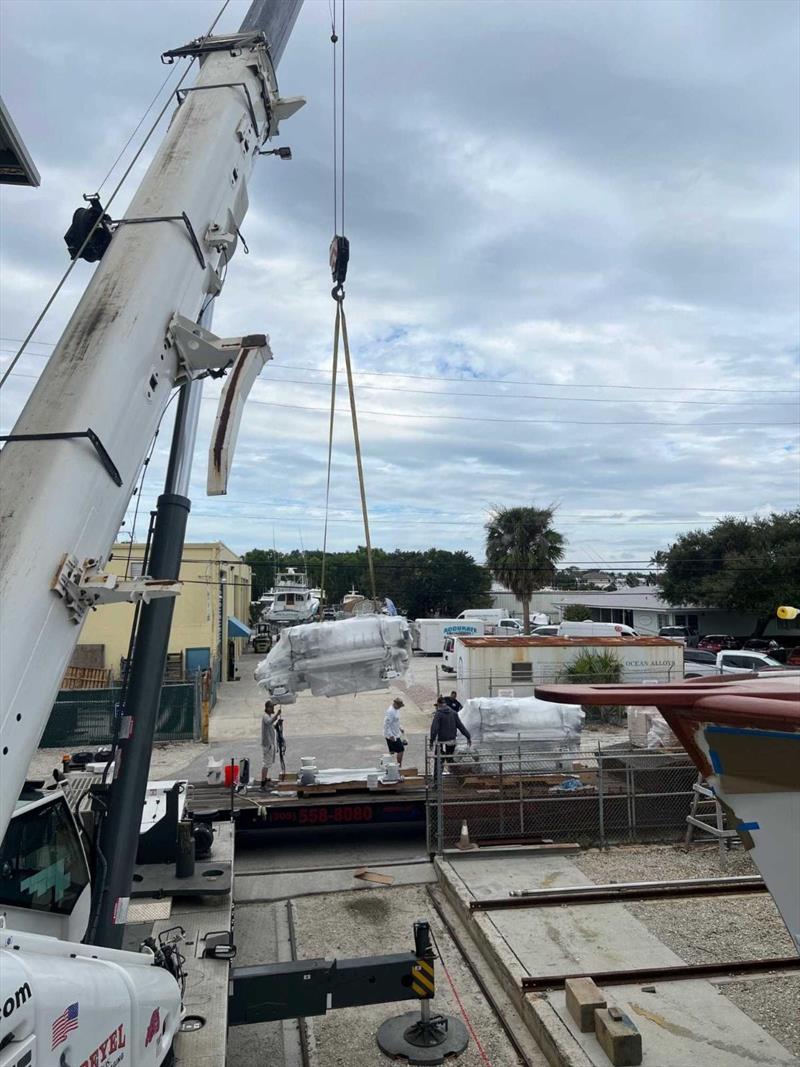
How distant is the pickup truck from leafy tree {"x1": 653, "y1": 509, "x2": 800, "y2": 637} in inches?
476

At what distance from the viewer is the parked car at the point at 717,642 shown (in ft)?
125

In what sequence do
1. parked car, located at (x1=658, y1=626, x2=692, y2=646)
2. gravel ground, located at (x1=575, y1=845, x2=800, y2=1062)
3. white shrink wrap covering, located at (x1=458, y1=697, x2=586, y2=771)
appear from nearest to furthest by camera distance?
gravel ground, located at (x1=575, y1=845, x2=800, y2=1062)
white shrink wrap covering, located at (x1=458, y1=697, x2=586, y2=771)
parked car, located at (x1=658, y1=626, x2=692, y2=646)

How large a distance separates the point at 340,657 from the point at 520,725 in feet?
16.5

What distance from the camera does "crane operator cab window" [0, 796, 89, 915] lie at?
3904mm

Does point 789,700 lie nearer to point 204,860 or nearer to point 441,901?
point 204,860

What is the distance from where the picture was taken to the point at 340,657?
29.0 ft

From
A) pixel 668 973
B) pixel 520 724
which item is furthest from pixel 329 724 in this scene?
pixel 668 973

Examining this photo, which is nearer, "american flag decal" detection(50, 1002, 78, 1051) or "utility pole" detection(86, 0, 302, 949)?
"american flag decal" detection(50, 1002, 78, 1051)

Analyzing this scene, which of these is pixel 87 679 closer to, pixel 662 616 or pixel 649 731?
pixel 649 731

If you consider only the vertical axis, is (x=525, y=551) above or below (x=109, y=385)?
above

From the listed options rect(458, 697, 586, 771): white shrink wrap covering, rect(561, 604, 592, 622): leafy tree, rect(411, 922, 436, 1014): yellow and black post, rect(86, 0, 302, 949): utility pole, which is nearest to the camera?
rect(86, 0, 302, 949): utility pole

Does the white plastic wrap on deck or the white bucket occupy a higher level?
the white plastic wrap on deck

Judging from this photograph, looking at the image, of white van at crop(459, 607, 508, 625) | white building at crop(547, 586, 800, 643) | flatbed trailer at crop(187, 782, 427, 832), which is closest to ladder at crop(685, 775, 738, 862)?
flatbed trailer at crop(187, 782, 427, 832)

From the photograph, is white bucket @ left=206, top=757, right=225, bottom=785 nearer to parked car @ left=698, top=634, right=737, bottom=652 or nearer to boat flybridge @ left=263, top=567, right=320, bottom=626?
boat flybridge @ left=263, top=567, right=320, bottom=626
